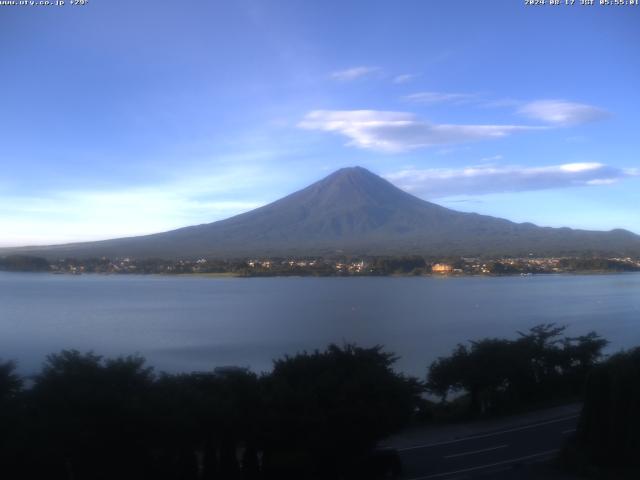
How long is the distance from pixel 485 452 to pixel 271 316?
15.0 meters

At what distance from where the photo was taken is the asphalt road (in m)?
8.10

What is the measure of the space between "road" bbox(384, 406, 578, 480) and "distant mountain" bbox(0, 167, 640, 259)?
45.3 meters

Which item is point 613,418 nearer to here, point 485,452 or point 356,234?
point 485,452

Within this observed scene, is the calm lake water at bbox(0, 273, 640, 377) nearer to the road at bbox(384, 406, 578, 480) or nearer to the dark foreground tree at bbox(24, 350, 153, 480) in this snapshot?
the road at bbox(384, 406, 578, 480)

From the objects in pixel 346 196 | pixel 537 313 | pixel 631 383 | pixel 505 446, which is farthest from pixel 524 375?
pixel 346 196

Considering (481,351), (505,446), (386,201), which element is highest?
(386,201)

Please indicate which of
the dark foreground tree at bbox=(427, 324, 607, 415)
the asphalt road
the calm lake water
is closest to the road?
the asphalt road

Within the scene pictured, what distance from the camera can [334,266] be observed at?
4750 cm

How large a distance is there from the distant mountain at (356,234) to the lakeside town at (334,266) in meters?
6.40

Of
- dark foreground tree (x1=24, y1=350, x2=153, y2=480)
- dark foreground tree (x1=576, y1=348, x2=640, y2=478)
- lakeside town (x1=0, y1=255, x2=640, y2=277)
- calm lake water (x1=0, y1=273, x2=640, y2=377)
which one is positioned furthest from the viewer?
lakeside town (x1=0, y1=255, x2=640, y2=277)

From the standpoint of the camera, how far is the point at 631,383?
7.98 m

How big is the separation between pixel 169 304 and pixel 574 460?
22.0 meters

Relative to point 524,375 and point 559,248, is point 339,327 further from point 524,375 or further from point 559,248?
point 559,248

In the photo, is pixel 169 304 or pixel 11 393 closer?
pixel 11 393
